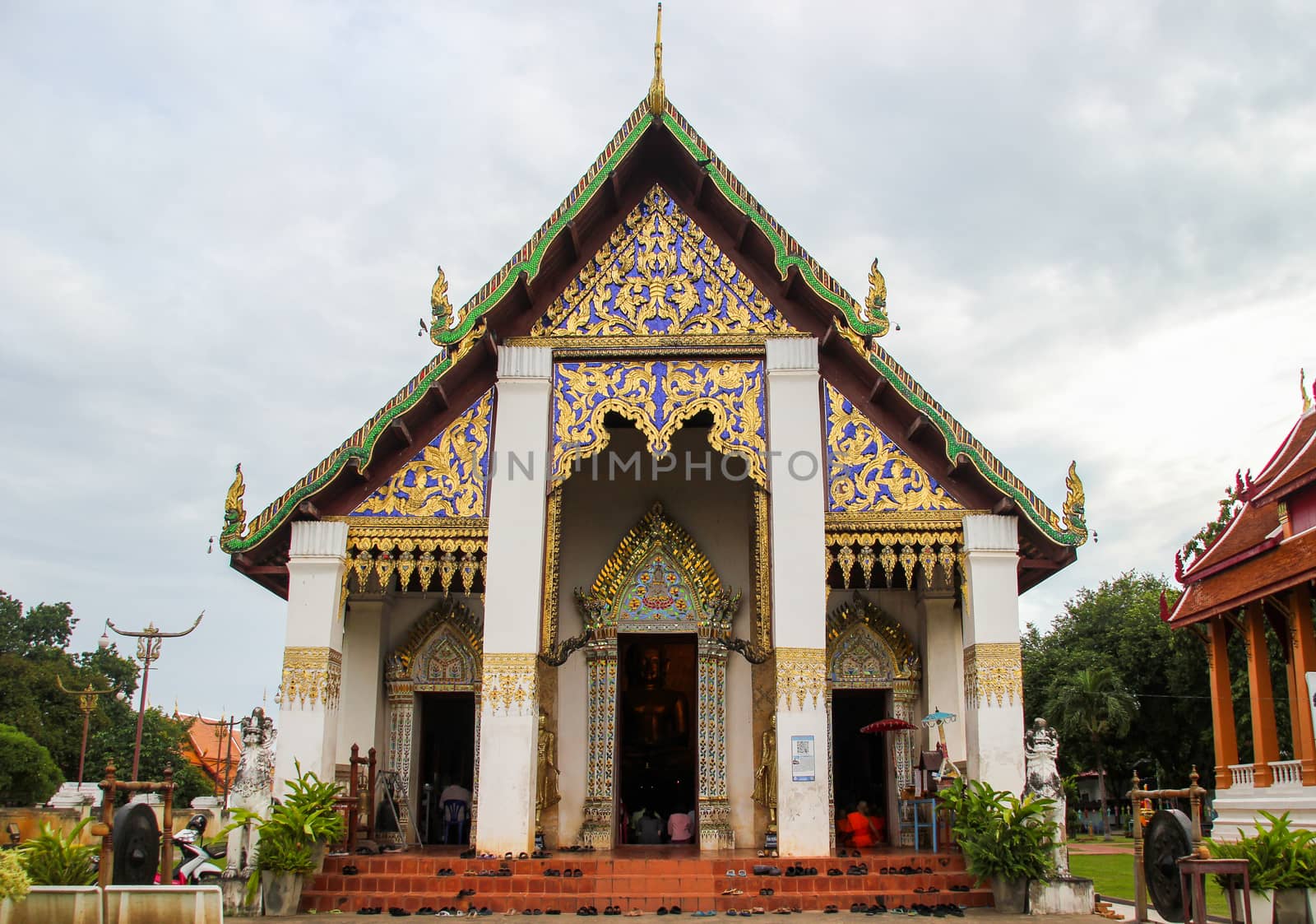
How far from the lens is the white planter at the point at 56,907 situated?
6352mm

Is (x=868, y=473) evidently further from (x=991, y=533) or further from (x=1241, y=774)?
(x=1241, y=774)

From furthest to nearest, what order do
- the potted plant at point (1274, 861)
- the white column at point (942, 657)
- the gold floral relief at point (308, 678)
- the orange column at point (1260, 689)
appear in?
the orange column at point (1260, 689) → the white column at point (942, 657) → the gold floral relief at point (308, 678) → the potted plant at point (1274, 861)

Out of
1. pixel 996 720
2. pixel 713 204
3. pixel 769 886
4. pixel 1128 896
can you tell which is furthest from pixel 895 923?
pixel 713 204

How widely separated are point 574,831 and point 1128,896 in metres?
5.48

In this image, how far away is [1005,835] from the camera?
28.1 feet

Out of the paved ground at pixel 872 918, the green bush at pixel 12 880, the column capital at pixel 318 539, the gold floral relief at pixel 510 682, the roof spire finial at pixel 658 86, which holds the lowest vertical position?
the paved ground at pixel 872 918

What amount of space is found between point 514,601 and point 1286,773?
10371 mm

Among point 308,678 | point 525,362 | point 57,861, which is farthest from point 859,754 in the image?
point 57,861

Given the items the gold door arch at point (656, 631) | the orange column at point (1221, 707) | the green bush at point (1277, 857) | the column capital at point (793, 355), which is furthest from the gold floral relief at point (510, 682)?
the orange column at point (1221, 707)

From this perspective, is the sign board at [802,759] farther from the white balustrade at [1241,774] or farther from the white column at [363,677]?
the white balustrade at [1241,774]

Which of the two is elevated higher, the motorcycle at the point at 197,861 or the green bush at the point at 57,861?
the green bush at the point at 57,861

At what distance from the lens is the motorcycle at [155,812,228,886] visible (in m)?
9.33

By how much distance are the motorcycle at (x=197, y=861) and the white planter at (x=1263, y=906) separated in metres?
7.73

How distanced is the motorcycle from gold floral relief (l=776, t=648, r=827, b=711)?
4795mm
